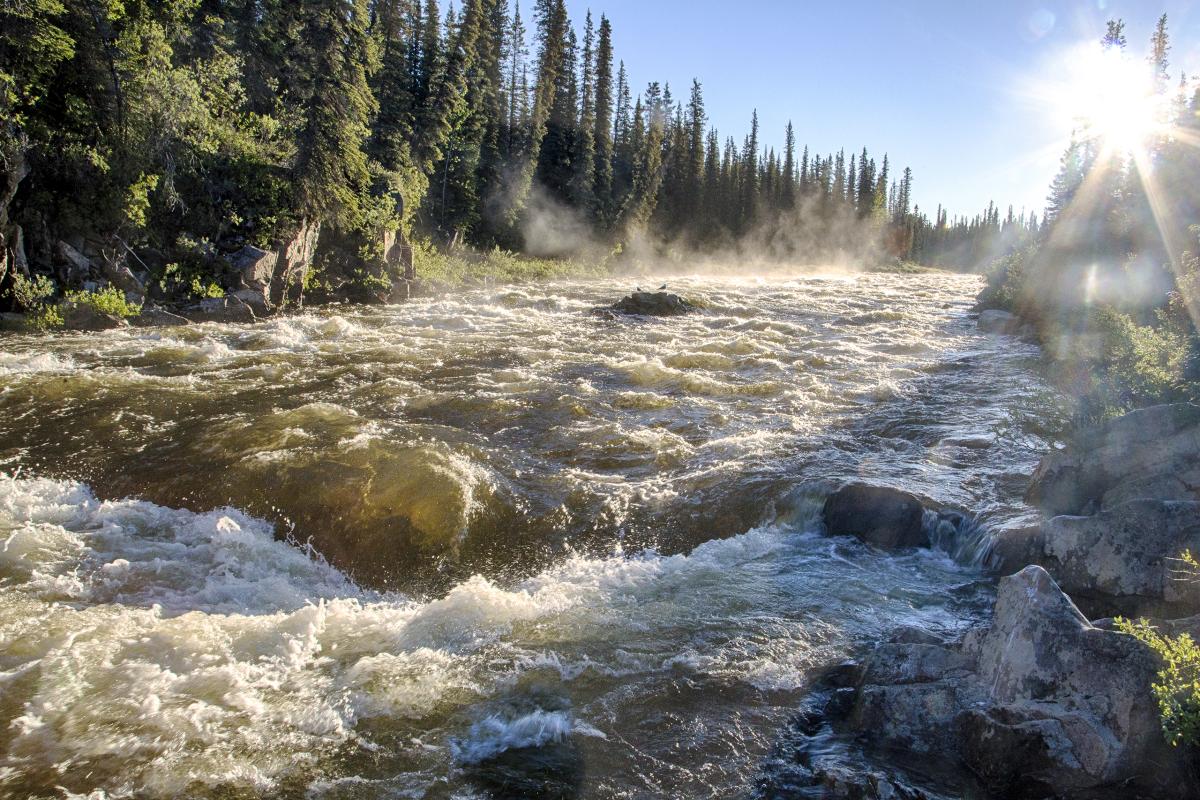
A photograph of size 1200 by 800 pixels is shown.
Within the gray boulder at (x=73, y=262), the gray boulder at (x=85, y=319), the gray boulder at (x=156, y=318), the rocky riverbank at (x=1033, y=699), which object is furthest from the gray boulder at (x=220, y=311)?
the rocky riverbank at (x=1033, y=699)

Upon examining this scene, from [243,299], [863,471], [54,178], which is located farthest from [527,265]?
[863,471]

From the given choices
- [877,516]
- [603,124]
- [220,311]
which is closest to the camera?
[877,516]

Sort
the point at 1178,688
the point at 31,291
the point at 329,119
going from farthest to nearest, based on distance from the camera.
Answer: the point at 329,119, the point at 31,291, the point at 1178,688

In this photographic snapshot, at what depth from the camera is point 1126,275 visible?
1884cm

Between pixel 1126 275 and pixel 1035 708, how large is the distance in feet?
63.7

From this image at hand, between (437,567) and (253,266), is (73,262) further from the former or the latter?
(437,567)

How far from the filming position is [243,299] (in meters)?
19.8

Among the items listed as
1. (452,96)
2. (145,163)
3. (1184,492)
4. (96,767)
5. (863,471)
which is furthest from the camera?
(452,96)

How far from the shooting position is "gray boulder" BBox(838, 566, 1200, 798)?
4.14 m

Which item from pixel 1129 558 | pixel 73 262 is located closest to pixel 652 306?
pixel 73 262

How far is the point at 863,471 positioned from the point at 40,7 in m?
19.7

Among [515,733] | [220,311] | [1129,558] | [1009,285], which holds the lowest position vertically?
[515,733]

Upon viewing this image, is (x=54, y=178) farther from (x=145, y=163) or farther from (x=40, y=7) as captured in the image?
(x=40, y=7)

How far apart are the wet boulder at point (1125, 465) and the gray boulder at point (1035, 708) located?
142 inches
